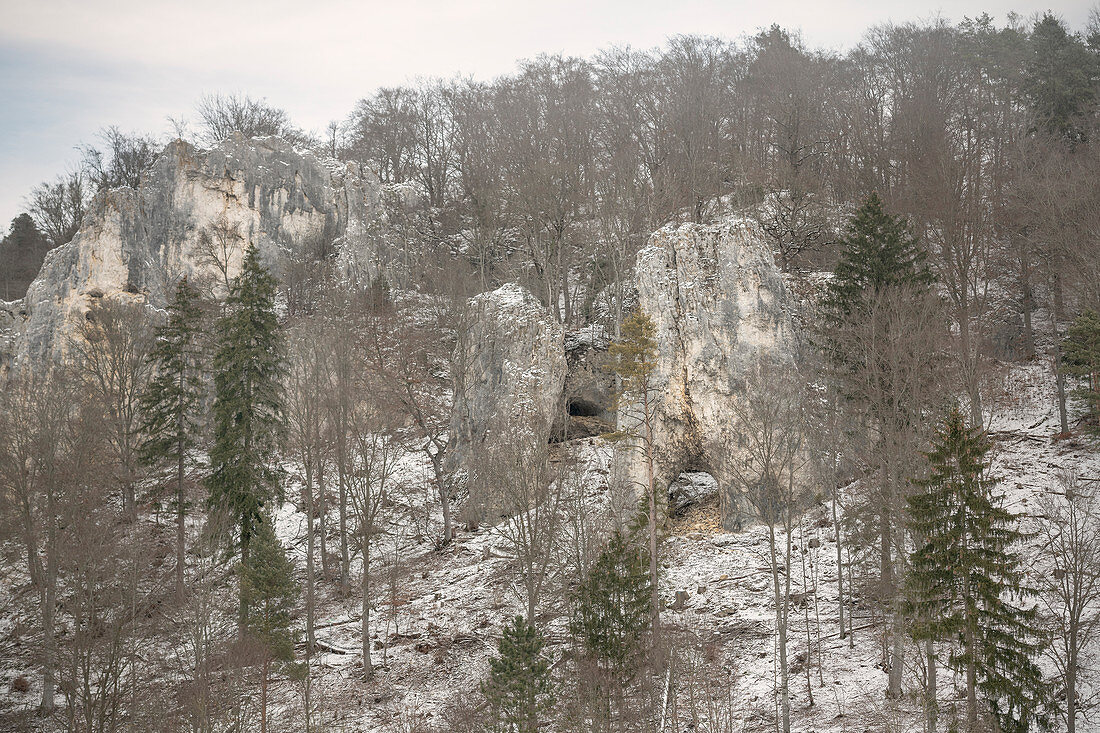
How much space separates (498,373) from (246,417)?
10.7m

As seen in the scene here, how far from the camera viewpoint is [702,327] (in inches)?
1169

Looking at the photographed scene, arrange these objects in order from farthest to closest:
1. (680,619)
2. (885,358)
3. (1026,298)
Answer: (1026,298) → (680,619) → (885,358)

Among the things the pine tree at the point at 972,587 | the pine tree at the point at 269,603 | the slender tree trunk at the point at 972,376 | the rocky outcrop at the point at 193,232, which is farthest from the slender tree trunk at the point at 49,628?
the slender tree trunk at the point at 972,376

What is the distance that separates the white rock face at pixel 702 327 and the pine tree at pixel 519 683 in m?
11.1

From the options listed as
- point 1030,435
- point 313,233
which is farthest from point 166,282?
point 1030,435

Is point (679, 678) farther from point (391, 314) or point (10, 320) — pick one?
point (10, 320)

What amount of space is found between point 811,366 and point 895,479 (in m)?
9.63

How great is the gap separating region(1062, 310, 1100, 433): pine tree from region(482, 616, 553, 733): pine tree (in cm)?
1799

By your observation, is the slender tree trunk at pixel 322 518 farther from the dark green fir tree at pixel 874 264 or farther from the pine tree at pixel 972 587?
the pine tree at pixel 972 587

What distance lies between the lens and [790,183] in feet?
122

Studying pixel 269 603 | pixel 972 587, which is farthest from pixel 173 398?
pixel 972 587

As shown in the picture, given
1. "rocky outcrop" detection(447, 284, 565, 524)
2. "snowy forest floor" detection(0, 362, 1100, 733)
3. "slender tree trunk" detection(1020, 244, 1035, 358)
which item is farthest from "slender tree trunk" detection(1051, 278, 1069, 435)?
"rocky outcrop" detection(447, 284, 565, 524)

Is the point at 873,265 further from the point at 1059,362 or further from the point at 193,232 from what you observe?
the point at 193,232

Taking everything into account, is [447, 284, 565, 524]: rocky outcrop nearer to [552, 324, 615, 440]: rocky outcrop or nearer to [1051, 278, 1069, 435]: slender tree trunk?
[552, 324, 615, 440]: rocky outcrop
